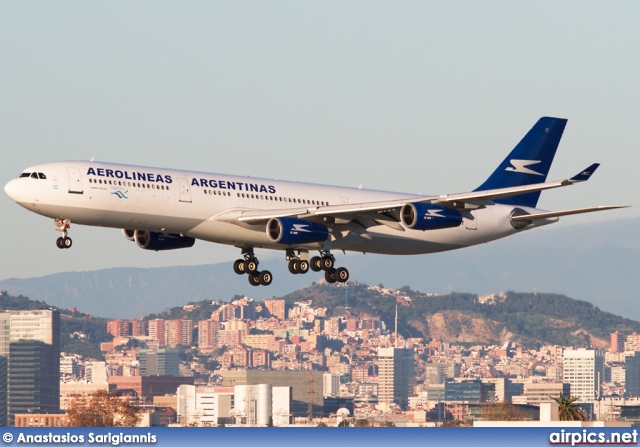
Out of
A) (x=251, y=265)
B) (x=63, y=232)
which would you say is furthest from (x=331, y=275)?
(x=63, y=232)

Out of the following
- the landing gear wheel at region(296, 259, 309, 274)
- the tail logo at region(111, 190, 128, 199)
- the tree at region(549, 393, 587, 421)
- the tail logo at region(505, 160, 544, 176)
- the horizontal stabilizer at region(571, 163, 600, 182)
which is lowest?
the tree at region(549, 393, 587, 421)

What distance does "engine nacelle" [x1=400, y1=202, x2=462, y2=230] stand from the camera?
246ft

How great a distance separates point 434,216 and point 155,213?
50.3ft

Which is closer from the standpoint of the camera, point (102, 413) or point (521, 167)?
point (521, 167)

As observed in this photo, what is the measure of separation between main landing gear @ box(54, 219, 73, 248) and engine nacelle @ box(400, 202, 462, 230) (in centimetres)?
1817

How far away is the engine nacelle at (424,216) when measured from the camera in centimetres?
7494

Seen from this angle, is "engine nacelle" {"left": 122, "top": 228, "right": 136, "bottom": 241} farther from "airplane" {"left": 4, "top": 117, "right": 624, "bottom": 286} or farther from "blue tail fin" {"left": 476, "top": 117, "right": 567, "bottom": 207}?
"blue tail fin" {"left": 476, "top": 117, "right": 567, "bottom": 207}

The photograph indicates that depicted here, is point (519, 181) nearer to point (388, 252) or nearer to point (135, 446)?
point (388, 252)

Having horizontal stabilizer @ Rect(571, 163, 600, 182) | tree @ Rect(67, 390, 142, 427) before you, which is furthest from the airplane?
tree @ Rect(67, 390, 142, 427)

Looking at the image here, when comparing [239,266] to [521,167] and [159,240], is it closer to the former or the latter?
[159,240]

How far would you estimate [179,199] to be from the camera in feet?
240

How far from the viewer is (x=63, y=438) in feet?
161

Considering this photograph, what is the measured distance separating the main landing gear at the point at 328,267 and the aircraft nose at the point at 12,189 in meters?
18.0

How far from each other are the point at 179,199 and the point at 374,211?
36.4ft
